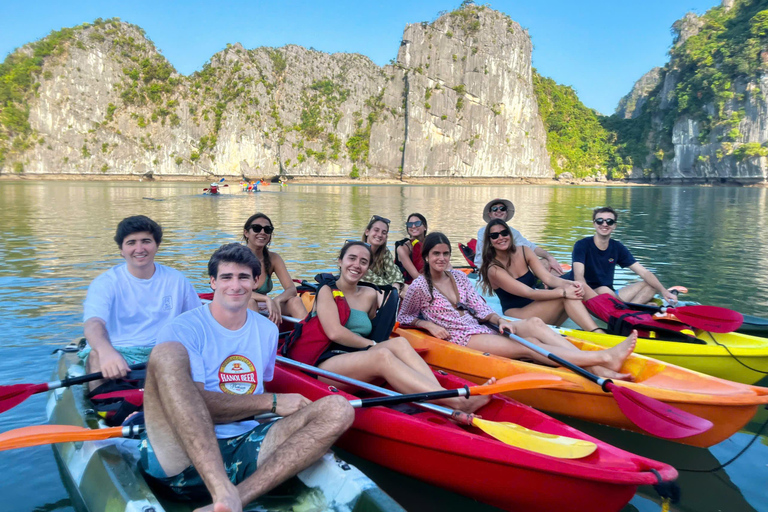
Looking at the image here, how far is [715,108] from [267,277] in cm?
7787

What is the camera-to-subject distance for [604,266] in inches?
238

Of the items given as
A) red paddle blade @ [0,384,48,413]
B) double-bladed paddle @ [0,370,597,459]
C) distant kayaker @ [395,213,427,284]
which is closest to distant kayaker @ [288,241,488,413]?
double-bladed paddle @ [0,370,597,459]

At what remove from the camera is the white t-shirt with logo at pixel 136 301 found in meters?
3.38

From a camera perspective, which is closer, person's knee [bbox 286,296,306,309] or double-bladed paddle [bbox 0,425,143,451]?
double-bladed paddle [bbox 0,425,143,451]

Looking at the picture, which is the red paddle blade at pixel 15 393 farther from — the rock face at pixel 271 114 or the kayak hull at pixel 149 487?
the rock face at pixel 271 114

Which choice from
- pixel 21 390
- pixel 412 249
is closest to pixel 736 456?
pixel 412 249

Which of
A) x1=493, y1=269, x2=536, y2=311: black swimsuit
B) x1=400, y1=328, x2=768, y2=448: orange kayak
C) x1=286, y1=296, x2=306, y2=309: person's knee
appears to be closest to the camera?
x1=400, y1=328, x2=768, y2=448: orange kayak

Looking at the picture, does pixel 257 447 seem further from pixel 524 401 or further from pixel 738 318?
pixel 738 318

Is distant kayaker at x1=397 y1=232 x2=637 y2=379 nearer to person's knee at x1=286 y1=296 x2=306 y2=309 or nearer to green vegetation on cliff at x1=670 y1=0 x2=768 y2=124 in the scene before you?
person's knee at x1=286 y1=296 x2=306 y2=309

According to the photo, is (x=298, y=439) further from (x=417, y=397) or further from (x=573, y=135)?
(x=573, y=135)

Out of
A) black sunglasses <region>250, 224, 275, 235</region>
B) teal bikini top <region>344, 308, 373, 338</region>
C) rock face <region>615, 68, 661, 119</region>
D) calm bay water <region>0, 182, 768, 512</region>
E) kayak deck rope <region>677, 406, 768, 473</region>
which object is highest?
rock face <region>615, 68, 661, 119</region>

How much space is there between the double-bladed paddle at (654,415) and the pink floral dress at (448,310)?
4.23ft

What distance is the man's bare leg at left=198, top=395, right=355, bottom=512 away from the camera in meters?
2.28

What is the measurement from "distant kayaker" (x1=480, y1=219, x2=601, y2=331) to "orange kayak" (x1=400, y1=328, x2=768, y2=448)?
641 millimetres
